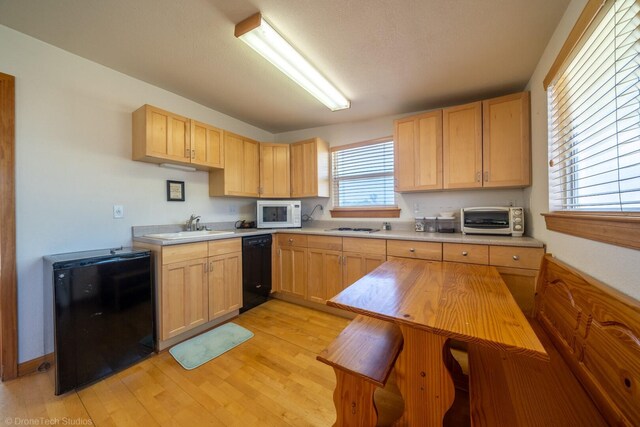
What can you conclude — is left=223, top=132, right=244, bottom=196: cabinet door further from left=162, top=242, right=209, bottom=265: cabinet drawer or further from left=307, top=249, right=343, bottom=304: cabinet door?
left=307, top=249, right=343, bottom=304: cabinet door

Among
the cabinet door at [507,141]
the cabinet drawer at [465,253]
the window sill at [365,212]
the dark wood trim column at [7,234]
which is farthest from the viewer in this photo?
the window sill at [365,212]

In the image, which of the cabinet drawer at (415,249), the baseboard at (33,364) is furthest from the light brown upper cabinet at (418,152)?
the baseboard at (33,364)

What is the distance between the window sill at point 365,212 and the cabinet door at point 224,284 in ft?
4.94

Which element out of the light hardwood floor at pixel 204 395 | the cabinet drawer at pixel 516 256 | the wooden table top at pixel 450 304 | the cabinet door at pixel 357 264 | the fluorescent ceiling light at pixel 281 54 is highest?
the fluorescent ceiling light at pixel 281 54

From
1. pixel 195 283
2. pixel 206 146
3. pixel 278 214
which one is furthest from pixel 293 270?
pixel 206 146

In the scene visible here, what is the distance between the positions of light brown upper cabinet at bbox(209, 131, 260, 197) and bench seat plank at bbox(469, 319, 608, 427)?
2.82 metres

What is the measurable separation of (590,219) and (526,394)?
0.84m

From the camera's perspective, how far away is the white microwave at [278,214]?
3.25m

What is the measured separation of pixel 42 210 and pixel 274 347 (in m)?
2.14

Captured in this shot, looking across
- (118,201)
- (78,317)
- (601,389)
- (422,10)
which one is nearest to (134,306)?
(78,317)

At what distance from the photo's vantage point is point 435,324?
2.91 ft

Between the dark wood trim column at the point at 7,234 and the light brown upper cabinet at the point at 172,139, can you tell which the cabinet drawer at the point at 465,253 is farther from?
the dark wood trim column at the point at 7,234

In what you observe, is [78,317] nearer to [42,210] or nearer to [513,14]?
[42,210]

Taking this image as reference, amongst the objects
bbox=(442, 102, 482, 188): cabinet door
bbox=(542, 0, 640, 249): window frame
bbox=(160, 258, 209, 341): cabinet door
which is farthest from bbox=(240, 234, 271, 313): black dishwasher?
bbox=(542, 0, 640, 249): window frame
